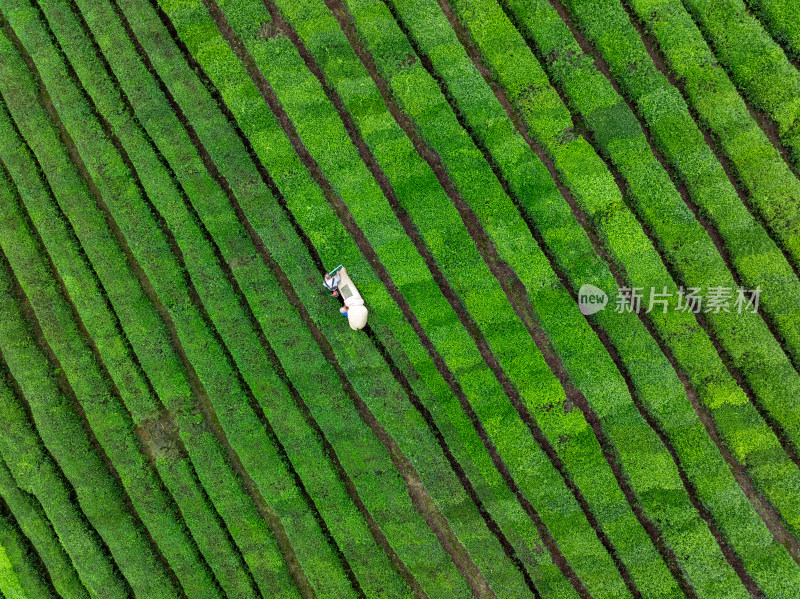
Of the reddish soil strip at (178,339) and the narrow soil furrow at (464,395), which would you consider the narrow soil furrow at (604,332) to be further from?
the reddish soil strip at (178,339)

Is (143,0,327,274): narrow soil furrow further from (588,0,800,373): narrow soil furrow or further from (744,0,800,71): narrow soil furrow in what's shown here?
(744,0,800,71): narrow soil furrow

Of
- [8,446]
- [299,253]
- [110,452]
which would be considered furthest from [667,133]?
[8,446]

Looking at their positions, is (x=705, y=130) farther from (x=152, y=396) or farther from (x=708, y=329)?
(x=152, y=396)

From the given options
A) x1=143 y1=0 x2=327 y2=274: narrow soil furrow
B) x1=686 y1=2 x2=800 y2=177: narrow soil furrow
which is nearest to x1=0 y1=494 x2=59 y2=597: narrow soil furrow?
x1=143 y1=0 x2=327 y2=274: narrow soil furrow

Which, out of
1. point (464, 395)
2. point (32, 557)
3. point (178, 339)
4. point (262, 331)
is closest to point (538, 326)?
point (464, 395)

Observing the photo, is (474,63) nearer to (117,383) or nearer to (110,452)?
(117,383)

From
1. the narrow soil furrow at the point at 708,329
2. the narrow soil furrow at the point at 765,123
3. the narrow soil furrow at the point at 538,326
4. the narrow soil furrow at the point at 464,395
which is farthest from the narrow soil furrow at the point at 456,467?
the narrow soil furrow at the point at 765,123
